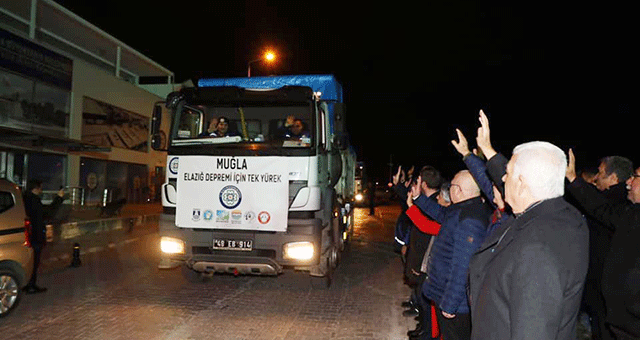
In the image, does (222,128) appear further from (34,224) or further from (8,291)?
(8,291)

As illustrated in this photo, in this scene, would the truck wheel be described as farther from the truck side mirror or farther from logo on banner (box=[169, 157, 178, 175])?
the truck side mirror

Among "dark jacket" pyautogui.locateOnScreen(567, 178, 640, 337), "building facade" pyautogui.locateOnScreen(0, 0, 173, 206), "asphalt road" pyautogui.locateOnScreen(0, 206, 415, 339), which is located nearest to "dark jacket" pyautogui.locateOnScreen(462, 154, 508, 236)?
"dark jacket" pyautogui.locateOnScreen(567, 178, 640, 337)

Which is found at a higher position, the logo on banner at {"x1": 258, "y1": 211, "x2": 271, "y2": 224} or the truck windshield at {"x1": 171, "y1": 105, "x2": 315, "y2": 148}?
the truck windshield at {"x1": 171, "y1": 105, "x2": 315, "y2": 148}

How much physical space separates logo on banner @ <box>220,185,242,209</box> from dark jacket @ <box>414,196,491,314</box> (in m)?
3.35

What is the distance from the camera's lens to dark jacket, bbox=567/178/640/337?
121 inches

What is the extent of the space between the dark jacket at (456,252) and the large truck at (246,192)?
278cm

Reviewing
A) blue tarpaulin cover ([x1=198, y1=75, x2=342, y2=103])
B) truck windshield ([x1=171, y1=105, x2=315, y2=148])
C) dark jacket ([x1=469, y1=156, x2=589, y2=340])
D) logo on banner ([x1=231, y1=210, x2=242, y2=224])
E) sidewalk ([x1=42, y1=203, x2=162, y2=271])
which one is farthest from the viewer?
sidewalk ([x1=42, y1=203, x2=162, y2=271])

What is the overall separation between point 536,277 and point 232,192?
17.0ft

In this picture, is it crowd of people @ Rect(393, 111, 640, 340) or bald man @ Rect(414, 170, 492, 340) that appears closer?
crowd of people @ Rect(393, 111, 640, 340)

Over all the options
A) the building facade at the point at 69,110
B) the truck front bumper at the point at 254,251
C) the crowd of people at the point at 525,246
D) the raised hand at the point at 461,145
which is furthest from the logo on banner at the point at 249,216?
the building facade at the point at 69,110

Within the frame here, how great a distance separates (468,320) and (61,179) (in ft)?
72.9

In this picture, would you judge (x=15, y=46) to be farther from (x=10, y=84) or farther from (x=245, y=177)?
(x=245, y=177)

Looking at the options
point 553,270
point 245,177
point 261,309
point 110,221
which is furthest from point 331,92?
point 110,221

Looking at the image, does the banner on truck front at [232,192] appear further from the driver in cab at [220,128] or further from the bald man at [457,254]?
the bald man at [457,254]
